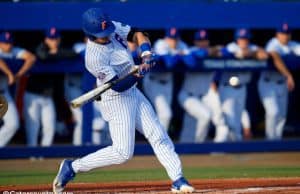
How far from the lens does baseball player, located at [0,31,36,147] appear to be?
11.0 m

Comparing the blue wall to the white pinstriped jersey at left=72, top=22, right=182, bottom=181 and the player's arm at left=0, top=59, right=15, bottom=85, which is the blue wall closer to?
the player's arm at left=0, top=59, right=15, bottom=85

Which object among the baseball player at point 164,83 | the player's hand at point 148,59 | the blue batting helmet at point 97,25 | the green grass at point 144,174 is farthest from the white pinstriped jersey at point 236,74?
the blue batting helmet at point 97,25

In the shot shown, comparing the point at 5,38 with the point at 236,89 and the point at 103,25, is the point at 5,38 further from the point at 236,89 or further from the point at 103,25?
the point at 103,25

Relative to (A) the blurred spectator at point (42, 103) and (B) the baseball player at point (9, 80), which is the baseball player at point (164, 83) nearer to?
(A) the blurred spectator at point (42, 103)

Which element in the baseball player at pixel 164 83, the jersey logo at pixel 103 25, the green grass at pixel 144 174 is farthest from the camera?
the baseball player at pixel 164 83

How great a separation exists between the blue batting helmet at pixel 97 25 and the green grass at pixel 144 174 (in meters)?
2.38

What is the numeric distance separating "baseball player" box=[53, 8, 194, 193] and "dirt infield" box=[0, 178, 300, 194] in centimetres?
55

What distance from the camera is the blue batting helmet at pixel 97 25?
266 inches

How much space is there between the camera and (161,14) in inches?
493

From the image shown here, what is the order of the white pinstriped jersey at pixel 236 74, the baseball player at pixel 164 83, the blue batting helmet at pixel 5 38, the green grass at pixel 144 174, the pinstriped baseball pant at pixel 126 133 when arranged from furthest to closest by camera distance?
the white pinstriped jersey at pixel 236 74
the baseball player at pixel 164 83
the blue batting helmet at pixel 5 38
the green grass at pixel 144 174
the pinstriped baseball pant at pixel 126 133

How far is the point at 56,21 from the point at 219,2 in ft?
8.42

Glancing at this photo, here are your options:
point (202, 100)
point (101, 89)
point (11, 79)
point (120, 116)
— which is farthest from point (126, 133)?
point (202, 100)

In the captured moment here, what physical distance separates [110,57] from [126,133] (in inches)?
25.9

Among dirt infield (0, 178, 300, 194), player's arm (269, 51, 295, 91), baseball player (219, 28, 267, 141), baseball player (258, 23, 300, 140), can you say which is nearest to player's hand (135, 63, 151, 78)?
dirt infield (0, 178, 300, 194)
